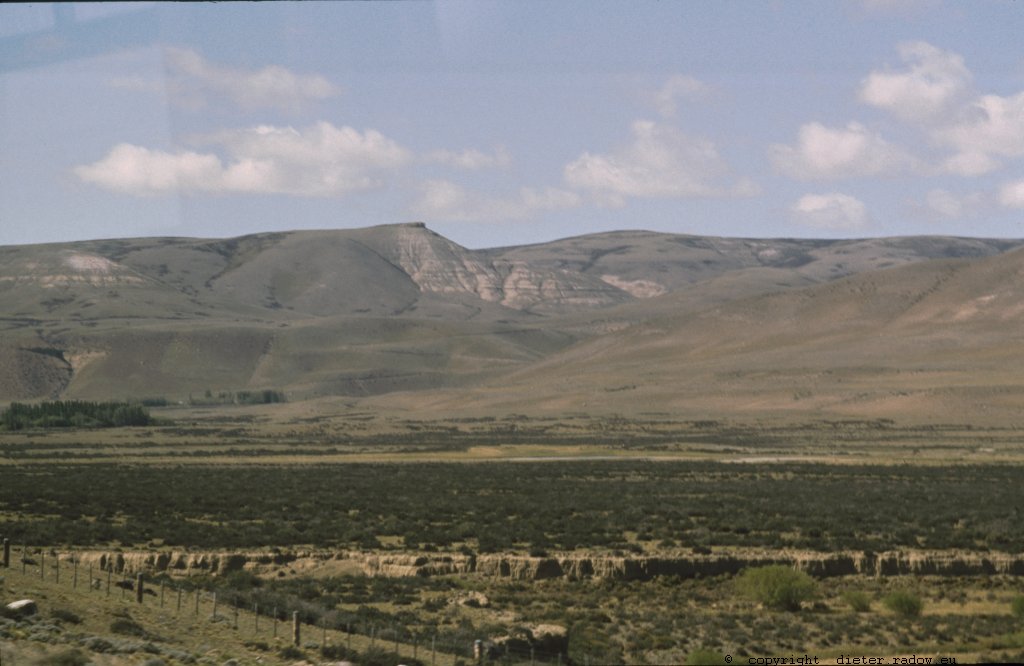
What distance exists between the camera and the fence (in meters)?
22.4

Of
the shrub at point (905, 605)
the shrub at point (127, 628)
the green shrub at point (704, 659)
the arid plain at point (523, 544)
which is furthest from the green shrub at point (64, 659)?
the shrub at point (905, 605)

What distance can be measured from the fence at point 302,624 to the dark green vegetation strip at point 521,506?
10815mm

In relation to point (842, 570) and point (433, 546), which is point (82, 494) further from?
point (842, 570)

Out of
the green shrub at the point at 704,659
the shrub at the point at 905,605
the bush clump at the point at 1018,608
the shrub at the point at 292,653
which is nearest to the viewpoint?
the green shrub at the point at 704,659

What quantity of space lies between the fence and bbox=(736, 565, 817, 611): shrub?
7.61m

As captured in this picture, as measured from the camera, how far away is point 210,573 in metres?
33.4

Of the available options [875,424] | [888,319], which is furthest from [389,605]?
[888,319]

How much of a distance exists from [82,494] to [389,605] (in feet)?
87.5

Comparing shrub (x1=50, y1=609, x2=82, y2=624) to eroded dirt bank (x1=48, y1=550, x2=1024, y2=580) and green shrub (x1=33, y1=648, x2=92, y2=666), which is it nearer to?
green shrub (x1=33, y1=648, x2=92, y2=666)

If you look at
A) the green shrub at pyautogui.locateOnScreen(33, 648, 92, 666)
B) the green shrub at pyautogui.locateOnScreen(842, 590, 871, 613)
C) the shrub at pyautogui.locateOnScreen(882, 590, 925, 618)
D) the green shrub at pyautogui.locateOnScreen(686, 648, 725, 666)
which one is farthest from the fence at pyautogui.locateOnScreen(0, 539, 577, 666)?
the green shrub at pyautogui.locateOnScreen(842, 590, 871, 613)

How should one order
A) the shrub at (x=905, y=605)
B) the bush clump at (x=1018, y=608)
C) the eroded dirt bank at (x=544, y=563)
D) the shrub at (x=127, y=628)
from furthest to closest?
the eroded dirt bank at (x=544, y=563)
the shrub at (x=905, y=605)
the bush clump at (x=1018, y=608)
the shrub at (x=127, y=628)

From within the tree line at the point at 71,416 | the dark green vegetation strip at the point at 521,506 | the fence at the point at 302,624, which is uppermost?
the fence at the point at 302,624

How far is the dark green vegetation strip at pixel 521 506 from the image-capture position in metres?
40.4

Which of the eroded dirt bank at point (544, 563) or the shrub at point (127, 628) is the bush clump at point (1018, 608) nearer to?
the eroded dirt bank at point (544, 563)
